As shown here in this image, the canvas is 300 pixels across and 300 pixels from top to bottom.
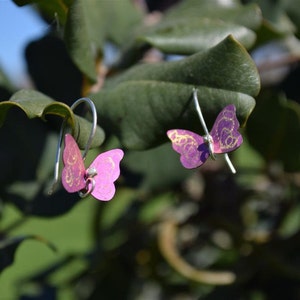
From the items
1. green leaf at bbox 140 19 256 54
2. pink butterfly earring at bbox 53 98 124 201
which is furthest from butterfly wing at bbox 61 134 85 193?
green leaf at bbox 140 19 256 54

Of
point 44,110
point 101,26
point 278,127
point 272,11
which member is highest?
point 44,110

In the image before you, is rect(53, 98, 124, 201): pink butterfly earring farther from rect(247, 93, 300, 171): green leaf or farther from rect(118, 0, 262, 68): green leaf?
rect(247, 93, 300, 171): green leaf

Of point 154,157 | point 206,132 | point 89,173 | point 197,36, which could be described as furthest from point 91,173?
point 154,157

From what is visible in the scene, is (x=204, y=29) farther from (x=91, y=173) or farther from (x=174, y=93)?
(x=91, y=173)

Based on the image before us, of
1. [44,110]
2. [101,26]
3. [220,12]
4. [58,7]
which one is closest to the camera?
[44,110]

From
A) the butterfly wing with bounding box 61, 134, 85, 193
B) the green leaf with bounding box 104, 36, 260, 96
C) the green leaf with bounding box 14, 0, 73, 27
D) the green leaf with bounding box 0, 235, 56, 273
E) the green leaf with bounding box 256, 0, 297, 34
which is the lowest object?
the green leaf with bounding box 256, 0, 297, 34

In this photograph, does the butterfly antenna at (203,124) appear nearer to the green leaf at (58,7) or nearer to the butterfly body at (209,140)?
the butterfly body at (209,140)

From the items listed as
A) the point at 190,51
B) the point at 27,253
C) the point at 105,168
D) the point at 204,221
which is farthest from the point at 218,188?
the point at 105,168
